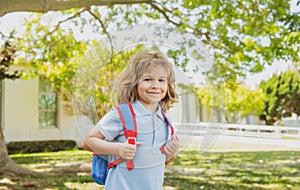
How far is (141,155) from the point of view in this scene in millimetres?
1871

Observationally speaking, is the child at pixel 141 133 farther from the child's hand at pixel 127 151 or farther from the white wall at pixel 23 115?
the white wall at pixel 23 115

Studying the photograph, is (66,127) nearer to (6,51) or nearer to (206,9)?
(6,51)

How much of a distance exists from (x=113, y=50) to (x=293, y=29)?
374 centimetres

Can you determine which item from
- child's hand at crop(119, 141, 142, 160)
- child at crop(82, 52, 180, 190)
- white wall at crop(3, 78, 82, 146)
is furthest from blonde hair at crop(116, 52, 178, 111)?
white wall at crop(3, 78, 82, 146)

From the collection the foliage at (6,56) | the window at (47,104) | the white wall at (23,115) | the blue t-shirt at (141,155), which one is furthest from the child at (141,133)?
the window at (47,104)

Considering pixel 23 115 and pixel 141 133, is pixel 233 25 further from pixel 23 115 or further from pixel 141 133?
pixel 23 115

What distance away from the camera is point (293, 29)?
5.36 metres

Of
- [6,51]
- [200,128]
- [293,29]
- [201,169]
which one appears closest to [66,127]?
[6,51]

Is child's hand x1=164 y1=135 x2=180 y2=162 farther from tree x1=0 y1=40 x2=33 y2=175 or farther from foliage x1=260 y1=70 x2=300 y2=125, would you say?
foliage x1=260 y1=70 x2=300 y2=125

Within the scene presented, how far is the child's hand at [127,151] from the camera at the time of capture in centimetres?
182

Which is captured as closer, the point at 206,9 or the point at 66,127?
the point at 206,9

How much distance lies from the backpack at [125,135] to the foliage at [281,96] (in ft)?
A: 76.4

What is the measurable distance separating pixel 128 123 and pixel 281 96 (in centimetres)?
2444

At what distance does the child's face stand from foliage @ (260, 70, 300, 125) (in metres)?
23.2
